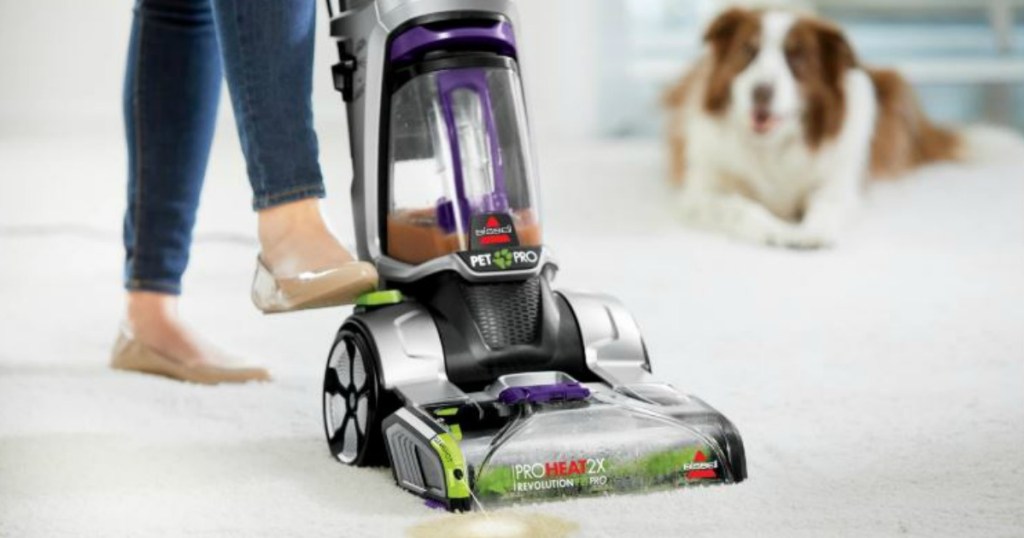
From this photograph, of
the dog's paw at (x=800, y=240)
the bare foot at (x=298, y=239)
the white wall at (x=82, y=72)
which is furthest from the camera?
the white wall at (x=82, y=72)

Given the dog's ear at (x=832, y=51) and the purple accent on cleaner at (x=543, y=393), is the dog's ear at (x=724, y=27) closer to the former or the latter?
the dog's ear at (x=832, y=51)

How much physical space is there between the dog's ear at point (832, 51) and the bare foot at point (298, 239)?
1757 mm

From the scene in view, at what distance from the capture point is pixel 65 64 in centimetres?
439

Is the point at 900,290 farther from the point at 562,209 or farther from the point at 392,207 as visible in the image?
the point at 392,207

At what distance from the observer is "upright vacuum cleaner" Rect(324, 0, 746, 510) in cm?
117

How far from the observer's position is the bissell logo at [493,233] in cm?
131

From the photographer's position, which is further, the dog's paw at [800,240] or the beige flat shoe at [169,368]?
the dog's paw at [800,240]

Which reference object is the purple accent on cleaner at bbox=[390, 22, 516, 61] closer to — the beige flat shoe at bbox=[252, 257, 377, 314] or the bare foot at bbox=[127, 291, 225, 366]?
the beige flat shoe at bbox=[252, 257, 377, 314]

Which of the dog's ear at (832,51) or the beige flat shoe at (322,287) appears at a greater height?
the beige flat shoe at (322,287)

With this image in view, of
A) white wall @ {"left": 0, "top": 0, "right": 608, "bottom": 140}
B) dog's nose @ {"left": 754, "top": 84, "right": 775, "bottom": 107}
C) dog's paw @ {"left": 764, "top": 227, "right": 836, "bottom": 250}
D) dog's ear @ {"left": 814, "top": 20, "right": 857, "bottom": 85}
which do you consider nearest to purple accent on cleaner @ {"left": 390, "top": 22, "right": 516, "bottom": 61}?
dog's paw @ {"left": 764, "top": 227, "right": 836, "bottom": 250}

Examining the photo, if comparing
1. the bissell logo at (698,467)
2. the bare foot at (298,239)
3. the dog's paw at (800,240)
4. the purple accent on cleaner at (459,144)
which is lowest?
the dog's paw at (800,240)

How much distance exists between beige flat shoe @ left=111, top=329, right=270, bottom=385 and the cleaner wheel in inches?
13.1

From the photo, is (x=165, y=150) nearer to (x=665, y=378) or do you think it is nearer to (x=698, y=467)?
(x=665, y=378)

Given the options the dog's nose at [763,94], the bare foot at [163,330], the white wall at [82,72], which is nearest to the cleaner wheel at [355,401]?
the bare foot at [163,330]
